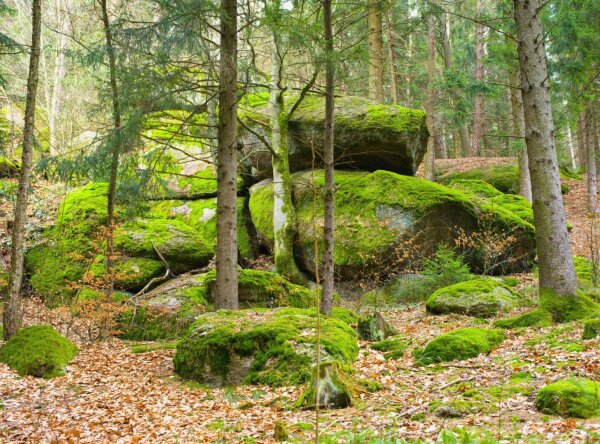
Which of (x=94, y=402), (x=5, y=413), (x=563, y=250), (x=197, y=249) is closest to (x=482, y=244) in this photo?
(x=563, y=250)

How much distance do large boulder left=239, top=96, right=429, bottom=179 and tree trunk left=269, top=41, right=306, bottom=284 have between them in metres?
0.56

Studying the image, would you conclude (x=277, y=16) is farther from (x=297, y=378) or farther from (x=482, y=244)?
(x=482, y=244)

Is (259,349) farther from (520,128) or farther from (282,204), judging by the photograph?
(520,128)

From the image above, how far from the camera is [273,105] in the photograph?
42.0 feet

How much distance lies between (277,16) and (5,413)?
21.7 feet

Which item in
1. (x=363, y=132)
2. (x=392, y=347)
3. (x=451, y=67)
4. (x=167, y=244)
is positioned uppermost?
(x=451, y=67)

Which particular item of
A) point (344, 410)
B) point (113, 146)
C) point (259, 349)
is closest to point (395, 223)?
point (259, 349)

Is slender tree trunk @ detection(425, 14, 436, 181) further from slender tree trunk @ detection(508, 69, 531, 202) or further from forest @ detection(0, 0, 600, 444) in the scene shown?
slender tree trunk @ detection(508, 69, 531, 202)

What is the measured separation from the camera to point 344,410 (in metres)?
4.66

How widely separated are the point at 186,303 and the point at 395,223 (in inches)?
216

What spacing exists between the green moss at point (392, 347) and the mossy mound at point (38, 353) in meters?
4.65

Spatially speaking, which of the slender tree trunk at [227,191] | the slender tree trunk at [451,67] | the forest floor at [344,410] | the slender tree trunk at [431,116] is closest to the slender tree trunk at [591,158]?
the slender tree trunk at [451,67]

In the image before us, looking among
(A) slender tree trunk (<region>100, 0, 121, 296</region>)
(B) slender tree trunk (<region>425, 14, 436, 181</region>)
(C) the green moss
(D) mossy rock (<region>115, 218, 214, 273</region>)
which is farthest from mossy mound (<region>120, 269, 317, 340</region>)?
(B) slender tree trunk (<region>425, 14, 436, 181</region>)

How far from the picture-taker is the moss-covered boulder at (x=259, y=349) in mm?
6000
